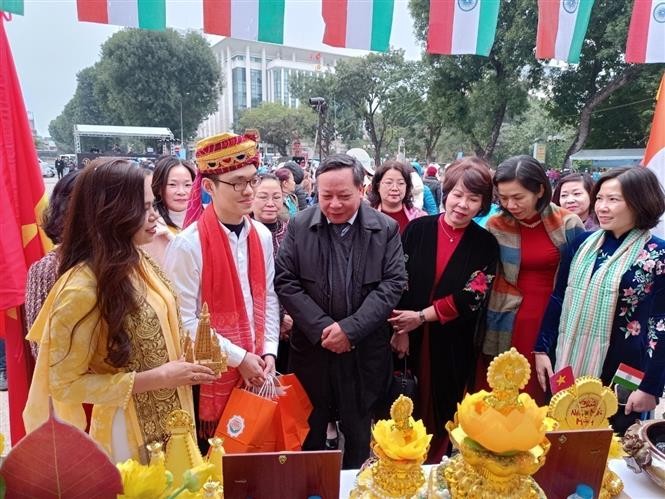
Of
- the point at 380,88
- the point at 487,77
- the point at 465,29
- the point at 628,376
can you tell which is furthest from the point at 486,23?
the point at 380,88

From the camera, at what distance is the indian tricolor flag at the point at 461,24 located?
10.5ft

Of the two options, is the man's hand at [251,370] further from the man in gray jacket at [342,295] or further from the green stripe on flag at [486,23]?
the green stripe on flag at [486,23]

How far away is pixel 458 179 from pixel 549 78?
1703 cm

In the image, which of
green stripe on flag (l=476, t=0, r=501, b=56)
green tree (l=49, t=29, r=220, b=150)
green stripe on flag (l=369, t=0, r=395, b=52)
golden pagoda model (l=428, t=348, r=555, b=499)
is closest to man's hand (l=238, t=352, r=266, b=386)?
golden pagoda model (l=428, t=348, r=555, b=499)

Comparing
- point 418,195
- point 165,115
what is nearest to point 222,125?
point 165,115

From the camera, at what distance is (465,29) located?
329cm

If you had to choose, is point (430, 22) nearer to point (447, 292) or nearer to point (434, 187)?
point (447, 292)

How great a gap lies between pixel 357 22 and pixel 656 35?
7.05 feet

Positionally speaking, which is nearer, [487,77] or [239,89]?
[487,77]

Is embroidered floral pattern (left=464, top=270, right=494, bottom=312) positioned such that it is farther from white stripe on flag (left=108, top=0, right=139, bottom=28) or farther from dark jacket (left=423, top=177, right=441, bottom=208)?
dark jacket (left=423, top=177, right=441, bottom=208)

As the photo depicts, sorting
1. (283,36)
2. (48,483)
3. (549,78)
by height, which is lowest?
(48,483)

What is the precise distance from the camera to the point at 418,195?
186 inches

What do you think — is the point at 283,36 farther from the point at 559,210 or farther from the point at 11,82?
the point at 559,210

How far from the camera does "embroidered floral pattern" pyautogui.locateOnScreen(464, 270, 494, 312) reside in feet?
7.82
